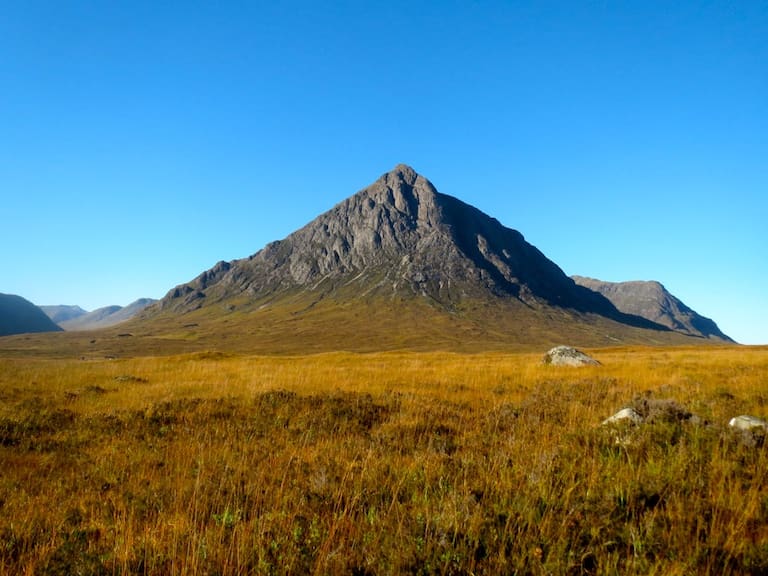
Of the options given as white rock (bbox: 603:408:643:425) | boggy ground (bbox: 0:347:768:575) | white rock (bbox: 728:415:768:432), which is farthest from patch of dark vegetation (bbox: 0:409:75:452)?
white rock (bbox: 728:415:768:432)

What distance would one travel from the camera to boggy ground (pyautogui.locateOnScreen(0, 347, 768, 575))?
Answer: 3396 millimetres

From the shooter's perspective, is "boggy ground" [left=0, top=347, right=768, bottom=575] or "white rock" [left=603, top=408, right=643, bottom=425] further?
"white rock" [left=603, top=408, right=643, bottom=425]

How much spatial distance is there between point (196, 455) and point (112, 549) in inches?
113

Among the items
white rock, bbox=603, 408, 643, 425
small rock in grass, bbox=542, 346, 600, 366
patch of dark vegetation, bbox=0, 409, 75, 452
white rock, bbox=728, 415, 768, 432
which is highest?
white rock, bbox=728, 415, 768, 432

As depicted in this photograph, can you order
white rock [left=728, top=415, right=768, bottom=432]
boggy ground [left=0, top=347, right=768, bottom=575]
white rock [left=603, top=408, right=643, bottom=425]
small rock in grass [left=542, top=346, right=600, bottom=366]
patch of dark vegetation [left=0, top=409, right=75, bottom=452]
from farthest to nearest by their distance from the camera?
small rock in grass [left=542, top=346, right=600, bottom=366]
patch of dark vegetation [left=0, top=409, right=75, bottom=452]
white rock [left=603, top=408, right=643, bottom=425]
white rock [left=728, top=415, right=768, bottom=432]
boggy ground [left=0, top=347, right=768, bottom=575]

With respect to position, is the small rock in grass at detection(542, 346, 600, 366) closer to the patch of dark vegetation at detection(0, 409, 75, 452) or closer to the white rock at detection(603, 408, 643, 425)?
the white rock at detection(603, 408, 643, 425)

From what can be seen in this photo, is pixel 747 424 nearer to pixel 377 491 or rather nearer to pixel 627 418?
pixel 627 418

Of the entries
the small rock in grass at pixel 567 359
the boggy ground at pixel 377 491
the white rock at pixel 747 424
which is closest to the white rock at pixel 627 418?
the boggy ground at pixel 377 491

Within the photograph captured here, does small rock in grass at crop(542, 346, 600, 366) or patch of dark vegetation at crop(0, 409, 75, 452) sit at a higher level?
small rock in grass at crop(542, 346, 600, 366)

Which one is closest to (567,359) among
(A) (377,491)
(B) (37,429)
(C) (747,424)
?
(C) (747,424)

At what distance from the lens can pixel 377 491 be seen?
4.84 m

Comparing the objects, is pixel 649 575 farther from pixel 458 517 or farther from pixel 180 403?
pixel 180 403

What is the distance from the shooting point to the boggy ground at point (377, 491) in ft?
11.1

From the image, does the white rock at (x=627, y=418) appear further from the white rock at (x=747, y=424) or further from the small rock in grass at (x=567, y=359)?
the small rock in grass at (x=567, y=359)
